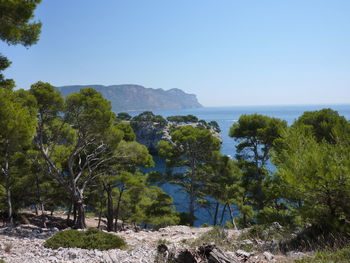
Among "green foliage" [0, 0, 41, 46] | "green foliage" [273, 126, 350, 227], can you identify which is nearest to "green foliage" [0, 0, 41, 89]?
"green foliage" [0, 0, 41, 46]

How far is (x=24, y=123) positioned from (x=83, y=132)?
7360 mm

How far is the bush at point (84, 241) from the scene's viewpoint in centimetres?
983

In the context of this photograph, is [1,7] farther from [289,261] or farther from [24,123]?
[289,261]

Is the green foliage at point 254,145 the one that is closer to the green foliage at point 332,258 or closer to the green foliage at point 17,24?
the green foliage at point 332,258

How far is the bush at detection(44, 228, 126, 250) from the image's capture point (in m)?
9.83

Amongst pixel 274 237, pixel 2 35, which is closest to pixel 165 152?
pixel 274 237

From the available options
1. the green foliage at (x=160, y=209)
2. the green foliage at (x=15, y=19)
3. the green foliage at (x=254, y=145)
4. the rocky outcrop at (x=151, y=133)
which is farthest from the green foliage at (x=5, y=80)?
the rocky outcrop at (x=151, y=133)

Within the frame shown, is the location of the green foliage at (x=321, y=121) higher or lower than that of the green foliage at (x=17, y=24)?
lower

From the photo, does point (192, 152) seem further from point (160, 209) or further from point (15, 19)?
point (15, 19)

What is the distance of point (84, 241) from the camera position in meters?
10.1

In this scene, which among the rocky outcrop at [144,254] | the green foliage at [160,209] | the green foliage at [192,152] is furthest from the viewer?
the green foliage at [192,152]

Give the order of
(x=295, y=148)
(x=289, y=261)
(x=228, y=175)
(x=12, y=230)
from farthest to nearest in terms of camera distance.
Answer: (x=228, y=175)
(x=12, y=230)
(x=295, y=148)
(x=289, y=261)

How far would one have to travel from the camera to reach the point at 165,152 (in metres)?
21.5

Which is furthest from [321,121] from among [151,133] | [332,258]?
[151,133]
